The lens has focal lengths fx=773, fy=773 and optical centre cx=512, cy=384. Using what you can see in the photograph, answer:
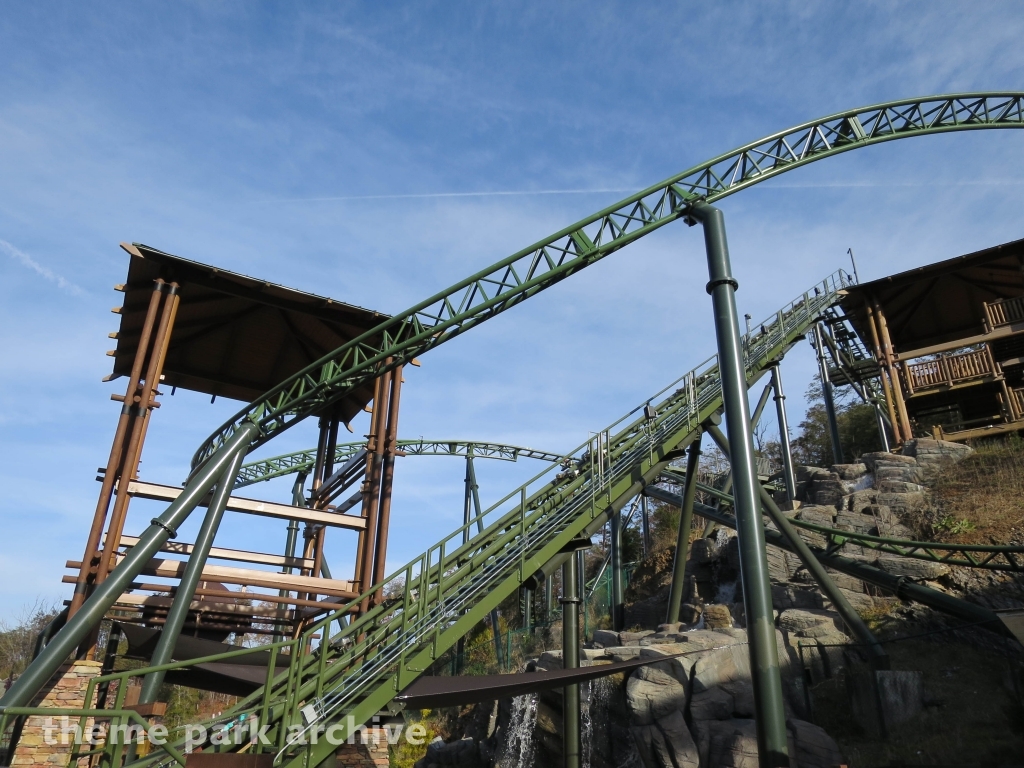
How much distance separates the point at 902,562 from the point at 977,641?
10.7ft

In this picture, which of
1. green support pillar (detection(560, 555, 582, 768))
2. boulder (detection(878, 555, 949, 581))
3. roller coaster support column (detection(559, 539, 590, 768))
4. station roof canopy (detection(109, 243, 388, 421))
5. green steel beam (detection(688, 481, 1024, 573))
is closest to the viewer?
roller coaster support column (detection(559, 539, 590, 768))

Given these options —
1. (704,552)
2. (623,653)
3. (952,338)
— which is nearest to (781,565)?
(704,552)

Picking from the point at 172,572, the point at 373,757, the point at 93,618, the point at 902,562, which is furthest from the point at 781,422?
the point at 93,618

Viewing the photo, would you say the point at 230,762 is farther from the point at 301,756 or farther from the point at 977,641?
the point at 977,641

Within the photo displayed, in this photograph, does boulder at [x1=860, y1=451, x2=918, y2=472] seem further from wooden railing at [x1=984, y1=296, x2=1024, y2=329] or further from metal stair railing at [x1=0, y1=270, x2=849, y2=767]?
metal stair railing at [x1=0, y1=270, x2=849, y2=767]

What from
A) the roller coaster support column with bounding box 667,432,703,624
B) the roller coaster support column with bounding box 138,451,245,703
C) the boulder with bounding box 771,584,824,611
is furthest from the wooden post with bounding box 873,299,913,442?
the roller coaster support column with bounding box 138,451,245,703

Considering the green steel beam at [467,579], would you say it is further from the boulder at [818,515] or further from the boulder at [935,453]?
the boulder at [935,453]

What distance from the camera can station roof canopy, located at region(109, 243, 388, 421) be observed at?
47.5 feet

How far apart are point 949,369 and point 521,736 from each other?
60.7 ft

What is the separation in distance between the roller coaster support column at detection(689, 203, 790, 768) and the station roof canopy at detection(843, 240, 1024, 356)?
1728 cm

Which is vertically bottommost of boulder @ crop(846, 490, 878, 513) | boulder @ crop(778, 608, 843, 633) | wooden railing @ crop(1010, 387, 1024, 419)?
boulder @ crop(778, 608, 843, 633)

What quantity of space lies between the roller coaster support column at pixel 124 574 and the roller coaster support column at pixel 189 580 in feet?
0.66

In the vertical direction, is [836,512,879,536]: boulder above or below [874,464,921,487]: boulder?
below

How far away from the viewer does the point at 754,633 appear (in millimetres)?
8266
